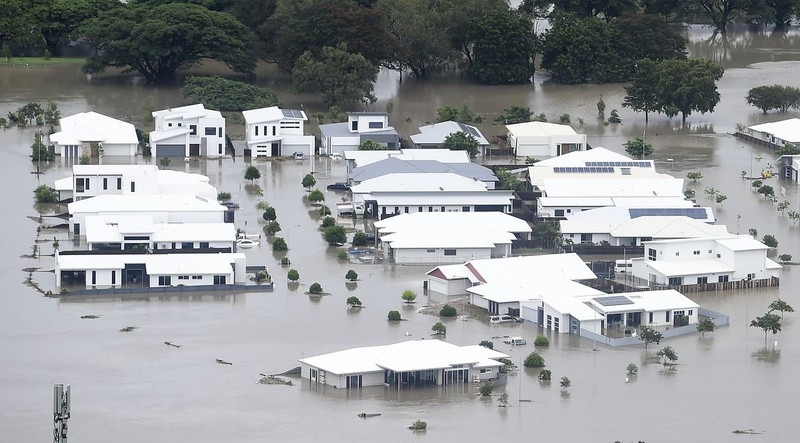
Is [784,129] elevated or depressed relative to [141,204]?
elevated

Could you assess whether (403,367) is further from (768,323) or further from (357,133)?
(357,133)

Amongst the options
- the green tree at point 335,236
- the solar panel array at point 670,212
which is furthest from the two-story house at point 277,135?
the solar panel array at point 670,212

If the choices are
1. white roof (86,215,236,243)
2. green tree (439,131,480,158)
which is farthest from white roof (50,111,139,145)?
white roof (86,215,236,243)

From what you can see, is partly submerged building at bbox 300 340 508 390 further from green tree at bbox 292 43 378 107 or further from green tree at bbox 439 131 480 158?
green tree at bbox 292 43 378 107

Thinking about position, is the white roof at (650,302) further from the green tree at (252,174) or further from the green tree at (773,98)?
the green tree at (773,98)

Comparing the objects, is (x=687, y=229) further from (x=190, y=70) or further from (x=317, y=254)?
(x=190, y=70)

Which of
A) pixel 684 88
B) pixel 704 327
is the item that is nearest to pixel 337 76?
pixel 684 88
